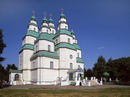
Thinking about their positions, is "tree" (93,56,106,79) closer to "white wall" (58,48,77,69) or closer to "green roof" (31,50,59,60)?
"white wall" (58,48,77,69)

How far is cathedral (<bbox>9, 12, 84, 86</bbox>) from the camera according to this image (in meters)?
32.7

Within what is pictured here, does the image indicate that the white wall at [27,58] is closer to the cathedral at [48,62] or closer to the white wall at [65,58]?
the cathedral at [48,62]

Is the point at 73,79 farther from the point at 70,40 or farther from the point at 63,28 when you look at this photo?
the point at 63,28

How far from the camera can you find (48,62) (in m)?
33.8

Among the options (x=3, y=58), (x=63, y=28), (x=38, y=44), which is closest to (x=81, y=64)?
(x=63, y=28)

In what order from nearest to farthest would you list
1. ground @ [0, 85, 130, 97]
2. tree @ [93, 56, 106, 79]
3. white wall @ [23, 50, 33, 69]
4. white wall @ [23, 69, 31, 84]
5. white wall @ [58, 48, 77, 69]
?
ground @ [0, 85, 130, 97] < white wall @ [58, 48, 77, 69] < white wall @ [23, 69, 31, 84] < white wall @ [23, 50, 33, 69] < tree @ [93, 56, 106, 79]

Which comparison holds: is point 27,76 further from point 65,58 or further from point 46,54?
point 65,58

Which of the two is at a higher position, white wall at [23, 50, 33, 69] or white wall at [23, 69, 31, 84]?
white wall at [23, 50, 33, 69]

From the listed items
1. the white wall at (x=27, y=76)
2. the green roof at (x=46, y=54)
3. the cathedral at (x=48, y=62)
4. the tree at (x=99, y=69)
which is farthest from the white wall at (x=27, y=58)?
the tree at (x=99, y=69)

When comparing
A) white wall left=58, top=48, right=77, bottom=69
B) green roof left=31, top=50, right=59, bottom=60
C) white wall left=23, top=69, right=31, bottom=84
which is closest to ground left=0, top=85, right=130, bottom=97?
green roof left=31, top=50, right=59, bottom=60

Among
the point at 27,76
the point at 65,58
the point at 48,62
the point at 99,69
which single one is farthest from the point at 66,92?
the point at 99,69

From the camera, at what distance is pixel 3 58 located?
80.0 ft


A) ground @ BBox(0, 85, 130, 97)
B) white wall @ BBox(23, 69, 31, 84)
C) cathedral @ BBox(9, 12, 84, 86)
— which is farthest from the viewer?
white wall @ BBox(23, 69, 31, 84)

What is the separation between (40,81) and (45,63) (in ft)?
15.1
